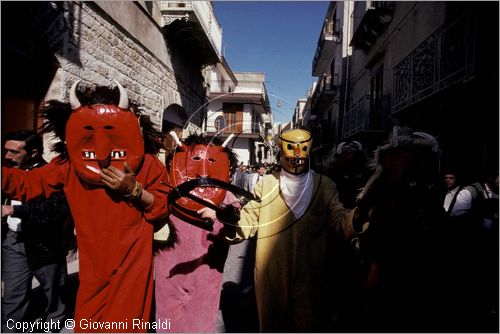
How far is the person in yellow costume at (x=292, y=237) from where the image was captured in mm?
2559

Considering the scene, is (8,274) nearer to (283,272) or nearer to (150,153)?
(150,153)

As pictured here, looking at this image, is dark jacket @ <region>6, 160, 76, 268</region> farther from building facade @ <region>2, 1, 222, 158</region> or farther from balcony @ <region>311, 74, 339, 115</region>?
balcony @ <region>311, 74, 339, 115</region>

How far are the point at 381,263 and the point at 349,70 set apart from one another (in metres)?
14.8

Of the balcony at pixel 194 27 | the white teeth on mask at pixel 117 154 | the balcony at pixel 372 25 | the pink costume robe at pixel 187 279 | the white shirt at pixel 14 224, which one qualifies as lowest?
the pink costume robe at pixel 187 279

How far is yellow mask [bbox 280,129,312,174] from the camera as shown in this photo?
2535mm

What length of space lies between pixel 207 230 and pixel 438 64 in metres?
5.79

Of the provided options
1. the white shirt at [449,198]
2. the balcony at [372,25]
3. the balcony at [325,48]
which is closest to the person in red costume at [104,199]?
the white shirt at [449,198]

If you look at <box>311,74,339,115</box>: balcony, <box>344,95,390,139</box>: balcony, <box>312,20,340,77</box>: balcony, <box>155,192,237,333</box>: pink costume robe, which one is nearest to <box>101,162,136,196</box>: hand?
<box>155,192,237,333</box>: pink costume robe

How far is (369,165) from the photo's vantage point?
2758mm

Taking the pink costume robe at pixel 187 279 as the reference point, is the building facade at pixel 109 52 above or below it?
above

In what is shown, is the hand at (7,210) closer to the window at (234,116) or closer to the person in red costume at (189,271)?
the person in red costume at (189,271)

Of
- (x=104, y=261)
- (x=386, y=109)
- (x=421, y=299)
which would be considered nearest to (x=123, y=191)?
(x=104, y=261)

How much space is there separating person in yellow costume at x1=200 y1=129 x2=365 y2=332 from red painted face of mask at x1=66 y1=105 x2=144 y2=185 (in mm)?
765

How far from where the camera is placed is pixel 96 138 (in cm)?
237
